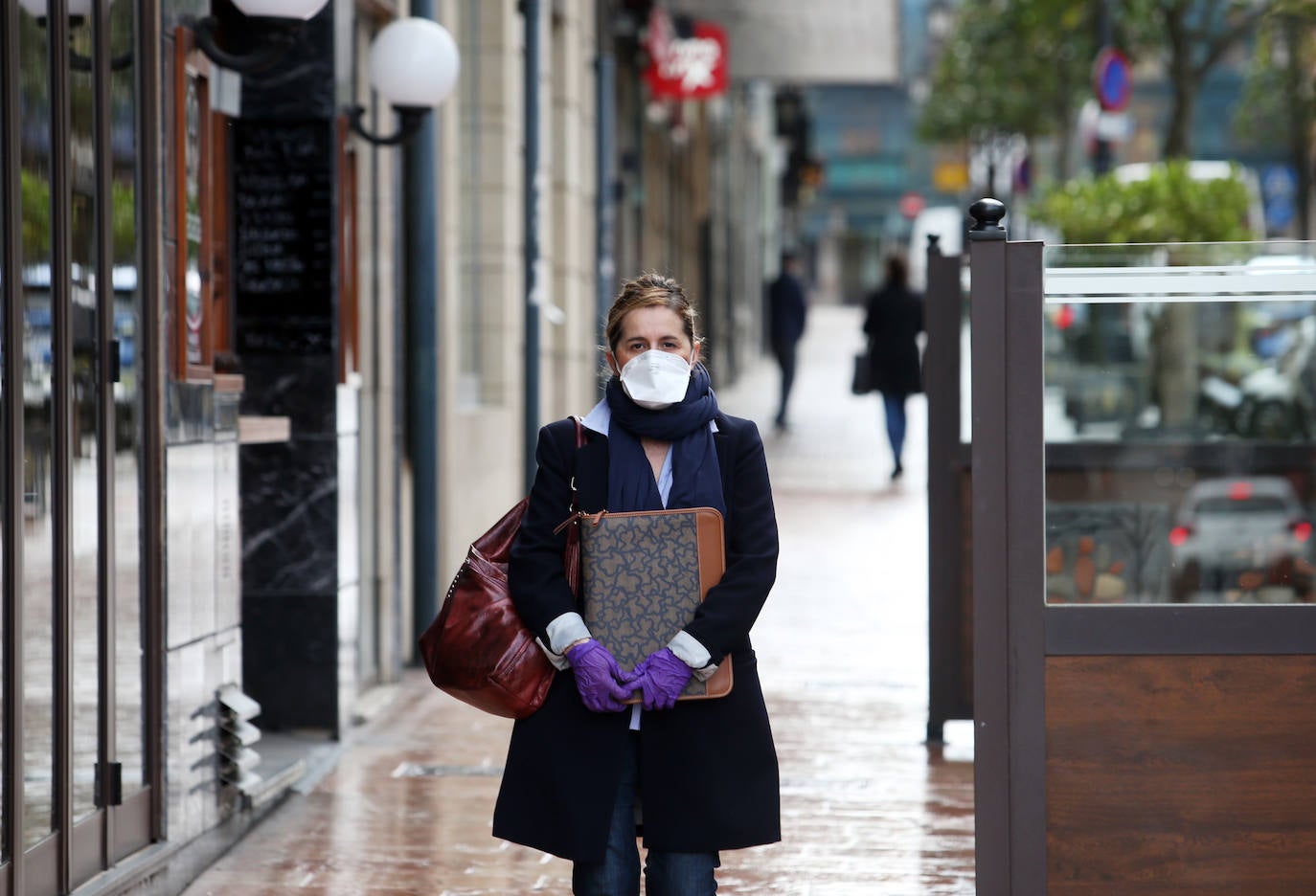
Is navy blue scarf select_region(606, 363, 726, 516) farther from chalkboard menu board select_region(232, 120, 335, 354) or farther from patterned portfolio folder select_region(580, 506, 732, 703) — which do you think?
chalkboard menu board select_region(232, 120, 335, 354)

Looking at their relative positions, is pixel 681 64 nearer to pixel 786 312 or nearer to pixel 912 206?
pixel 786 312

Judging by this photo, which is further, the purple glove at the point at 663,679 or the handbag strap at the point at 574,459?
the handbag strap at the point at 574,459

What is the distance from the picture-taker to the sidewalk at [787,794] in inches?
227

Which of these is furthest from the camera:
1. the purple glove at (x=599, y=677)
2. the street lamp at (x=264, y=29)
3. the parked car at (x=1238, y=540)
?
the parked car at (x=1238, y=540)

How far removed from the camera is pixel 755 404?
27656mm

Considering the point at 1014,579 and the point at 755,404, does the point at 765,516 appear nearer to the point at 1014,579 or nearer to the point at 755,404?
the point at 1014,579

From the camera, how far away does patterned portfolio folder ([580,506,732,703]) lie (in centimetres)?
394

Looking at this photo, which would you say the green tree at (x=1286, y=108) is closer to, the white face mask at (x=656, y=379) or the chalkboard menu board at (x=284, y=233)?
the chalkboard menu board at (x=284, y=233)

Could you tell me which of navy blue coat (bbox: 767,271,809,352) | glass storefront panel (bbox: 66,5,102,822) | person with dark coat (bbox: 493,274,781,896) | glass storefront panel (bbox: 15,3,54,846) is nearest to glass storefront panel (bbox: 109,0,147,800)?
glass storefront panel (bbox: 66,5,102,822)

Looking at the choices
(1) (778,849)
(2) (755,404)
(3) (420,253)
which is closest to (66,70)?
(1) (778,849)

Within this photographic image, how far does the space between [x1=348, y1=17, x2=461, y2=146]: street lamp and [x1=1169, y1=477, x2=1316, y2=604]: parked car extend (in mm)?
3397

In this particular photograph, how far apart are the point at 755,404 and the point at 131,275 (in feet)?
73.5

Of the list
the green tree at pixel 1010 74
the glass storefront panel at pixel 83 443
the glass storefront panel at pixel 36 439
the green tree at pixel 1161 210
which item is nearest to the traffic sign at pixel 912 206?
the green tree at pixel 1010 74

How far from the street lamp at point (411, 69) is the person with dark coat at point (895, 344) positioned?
10517 mm
